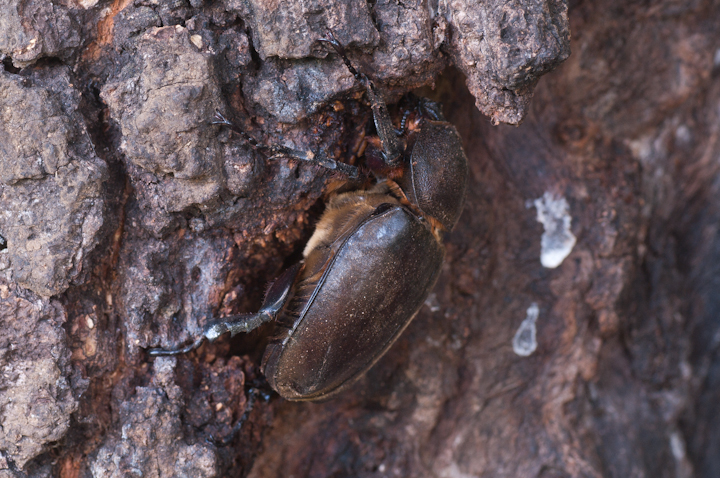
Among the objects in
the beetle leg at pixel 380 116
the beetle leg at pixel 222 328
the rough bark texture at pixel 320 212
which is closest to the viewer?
the rough bark texture at pixel 320 212

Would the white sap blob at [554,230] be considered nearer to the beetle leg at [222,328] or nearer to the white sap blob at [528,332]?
the white sap blob at [528,332]

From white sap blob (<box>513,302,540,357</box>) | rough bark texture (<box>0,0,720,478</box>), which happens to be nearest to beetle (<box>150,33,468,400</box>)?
rough bark texture (<box>0,0,720,478</box>)

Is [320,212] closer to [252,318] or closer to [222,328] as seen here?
[252,318]

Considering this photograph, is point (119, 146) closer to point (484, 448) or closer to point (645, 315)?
point (484, 448)

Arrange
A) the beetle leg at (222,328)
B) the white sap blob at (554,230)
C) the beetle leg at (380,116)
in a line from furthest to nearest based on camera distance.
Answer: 1. the white sap blob at (554,230)
2. the beetle leg at (222,328)
3. the beetle leg at (380,116)

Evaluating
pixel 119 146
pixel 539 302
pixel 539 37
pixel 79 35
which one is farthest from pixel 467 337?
pixel 79 35

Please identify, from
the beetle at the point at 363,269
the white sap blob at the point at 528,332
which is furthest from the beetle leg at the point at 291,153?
the white sap blob at the point at 528,332

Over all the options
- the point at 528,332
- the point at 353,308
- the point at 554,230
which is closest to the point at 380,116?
the point at 353,308

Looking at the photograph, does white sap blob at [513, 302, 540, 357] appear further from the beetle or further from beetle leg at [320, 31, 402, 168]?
beetle leg at [320, 31, 402, 168]
